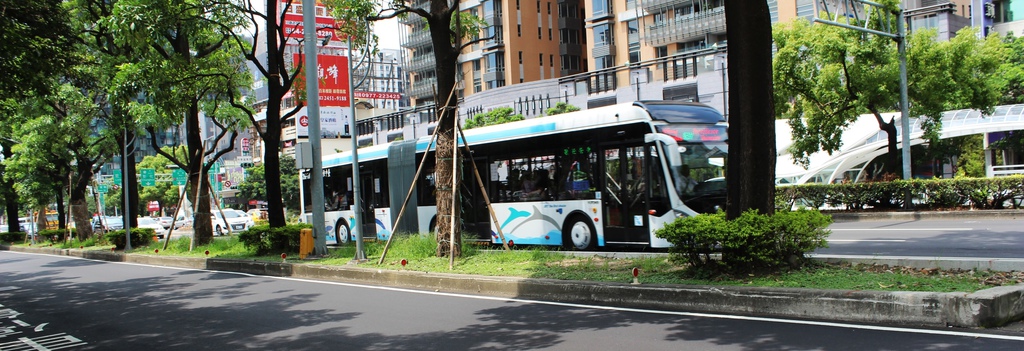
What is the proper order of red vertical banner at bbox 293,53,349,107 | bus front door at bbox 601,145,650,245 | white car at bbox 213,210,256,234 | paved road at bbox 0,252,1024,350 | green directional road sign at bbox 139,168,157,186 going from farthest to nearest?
green directional road sign at bbox 139,168,157,186, white car at bbox 213,210,256,234, red vertical banner at bbox 293,53,349,107, bus front door at bbox 601,145,650,245, paved road at bbox 0,252,1024,350

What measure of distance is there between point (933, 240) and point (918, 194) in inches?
369

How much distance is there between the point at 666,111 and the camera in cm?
1413

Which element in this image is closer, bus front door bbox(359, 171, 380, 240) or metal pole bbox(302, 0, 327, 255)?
metal pole bbox(302, 0, 327, 255)

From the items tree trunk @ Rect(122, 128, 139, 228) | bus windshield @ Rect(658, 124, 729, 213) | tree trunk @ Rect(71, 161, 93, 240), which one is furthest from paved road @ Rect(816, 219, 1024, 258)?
tree trunk @ Rect(71, 161, 93, 240)

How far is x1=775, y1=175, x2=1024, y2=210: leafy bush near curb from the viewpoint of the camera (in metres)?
20.5

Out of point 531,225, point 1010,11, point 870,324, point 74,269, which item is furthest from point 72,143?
point 1010,11

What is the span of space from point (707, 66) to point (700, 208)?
27042 millimetres

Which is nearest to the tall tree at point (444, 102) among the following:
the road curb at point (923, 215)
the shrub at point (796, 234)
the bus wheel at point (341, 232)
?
the shrub at point (796, 234)

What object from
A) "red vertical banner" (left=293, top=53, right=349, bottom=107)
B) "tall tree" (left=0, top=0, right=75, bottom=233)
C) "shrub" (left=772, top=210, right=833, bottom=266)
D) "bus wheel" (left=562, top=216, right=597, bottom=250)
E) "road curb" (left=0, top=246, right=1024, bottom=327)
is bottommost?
"road curb" (left=0, top=246, right=1024, bottom=327)

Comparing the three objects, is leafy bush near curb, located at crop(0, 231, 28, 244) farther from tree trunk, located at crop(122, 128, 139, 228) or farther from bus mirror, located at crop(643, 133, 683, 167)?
bus mirror, located at crop(643, 133, 683, 167)

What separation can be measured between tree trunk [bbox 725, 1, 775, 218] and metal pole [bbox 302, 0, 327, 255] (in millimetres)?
8983

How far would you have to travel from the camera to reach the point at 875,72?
75.5 ft

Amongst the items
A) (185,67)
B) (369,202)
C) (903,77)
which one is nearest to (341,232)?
(369,202)

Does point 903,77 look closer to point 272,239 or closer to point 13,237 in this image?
point 272,239
